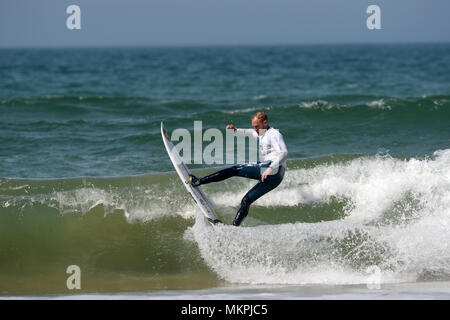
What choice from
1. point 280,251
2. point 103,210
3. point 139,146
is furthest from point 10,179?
point 280,251

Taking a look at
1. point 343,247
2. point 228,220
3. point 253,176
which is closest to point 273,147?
point 253,176

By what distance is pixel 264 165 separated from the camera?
25.2 ft

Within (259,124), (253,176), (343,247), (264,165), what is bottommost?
(343,247)

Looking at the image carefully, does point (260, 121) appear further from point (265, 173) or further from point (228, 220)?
point (228, 220)

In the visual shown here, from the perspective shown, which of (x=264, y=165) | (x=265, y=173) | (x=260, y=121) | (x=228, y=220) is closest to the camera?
(x=265, y=173)

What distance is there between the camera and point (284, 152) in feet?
24.5

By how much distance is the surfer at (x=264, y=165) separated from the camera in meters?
7.48

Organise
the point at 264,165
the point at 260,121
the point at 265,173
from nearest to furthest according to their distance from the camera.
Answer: the point at 265,173, the point at 260,121, the point at 264,165

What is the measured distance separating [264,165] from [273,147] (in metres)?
0.29

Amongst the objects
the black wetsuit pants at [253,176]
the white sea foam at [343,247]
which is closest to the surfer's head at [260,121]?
the black wetsuit pants at [253,176]

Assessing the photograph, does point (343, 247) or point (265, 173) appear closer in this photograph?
point (265, 173)

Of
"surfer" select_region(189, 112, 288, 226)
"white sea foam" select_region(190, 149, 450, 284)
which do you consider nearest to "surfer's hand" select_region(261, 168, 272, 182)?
"surfer" select_region(189, 112, 288, 226)
